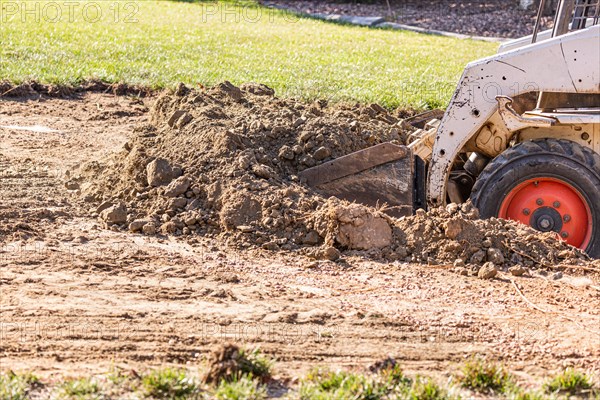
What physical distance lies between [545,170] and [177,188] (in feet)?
9.55

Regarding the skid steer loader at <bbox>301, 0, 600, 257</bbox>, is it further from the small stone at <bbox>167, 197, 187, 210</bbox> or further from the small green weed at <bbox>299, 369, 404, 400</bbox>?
the small green weed at <bbox>299, 369, 404, 400</bbox>

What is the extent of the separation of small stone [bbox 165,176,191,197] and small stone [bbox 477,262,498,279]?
8.35ft

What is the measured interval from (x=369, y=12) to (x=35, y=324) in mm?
19320

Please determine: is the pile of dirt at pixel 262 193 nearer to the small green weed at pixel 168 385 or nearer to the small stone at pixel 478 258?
the small stone at pixel 478 258

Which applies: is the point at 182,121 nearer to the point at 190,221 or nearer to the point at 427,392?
the point at 190,221

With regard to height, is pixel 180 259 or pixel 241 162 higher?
pixel 241 162

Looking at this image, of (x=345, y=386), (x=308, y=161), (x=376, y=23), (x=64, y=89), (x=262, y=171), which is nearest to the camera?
(x=345, y=386)

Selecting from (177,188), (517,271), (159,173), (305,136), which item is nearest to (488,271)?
(517,271)

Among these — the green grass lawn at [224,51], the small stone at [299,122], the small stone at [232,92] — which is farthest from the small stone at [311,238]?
the green grass lawn at [224,51]

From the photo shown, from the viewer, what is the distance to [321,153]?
8.08 m

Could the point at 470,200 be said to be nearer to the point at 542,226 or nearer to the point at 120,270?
the point at 542,226

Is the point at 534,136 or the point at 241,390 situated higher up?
the point at 534,136

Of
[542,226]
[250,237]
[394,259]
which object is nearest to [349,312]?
[394,259]

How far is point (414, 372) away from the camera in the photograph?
195 inches
